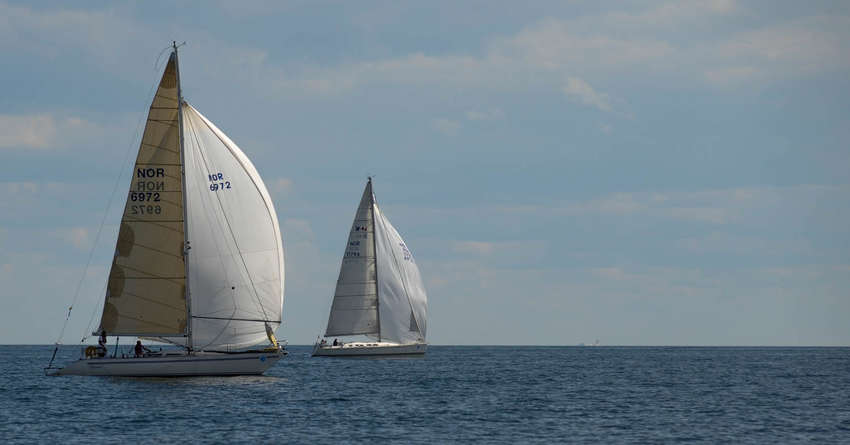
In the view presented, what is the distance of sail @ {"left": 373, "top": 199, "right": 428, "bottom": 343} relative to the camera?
9412cm

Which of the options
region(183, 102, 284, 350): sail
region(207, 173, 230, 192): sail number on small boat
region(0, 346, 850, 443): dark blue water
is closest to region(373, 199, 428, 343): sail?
region(0, 346, 850, 443): dark blue water

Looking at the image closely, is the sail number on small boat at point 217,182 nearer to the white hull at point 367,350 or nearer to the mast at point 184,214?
the mast at point 184,214

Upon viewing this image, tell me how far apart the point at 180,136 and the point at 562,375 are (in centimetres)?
4256

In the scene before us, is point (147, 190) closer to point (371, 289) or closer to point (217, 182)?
point (217, 182)

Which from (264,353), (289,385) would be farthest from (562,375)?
(264,353)

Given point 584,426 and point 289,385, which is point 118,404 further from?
point 584,426

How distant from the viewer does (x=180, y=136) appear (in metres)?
54.6

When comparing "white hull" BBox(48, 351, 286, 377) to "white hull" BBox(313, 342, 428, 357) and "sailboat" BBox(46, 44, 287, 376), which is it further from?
"white hull" BBox(313, 342, 428, 357)

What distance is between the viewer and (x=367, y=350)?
93.4 metres

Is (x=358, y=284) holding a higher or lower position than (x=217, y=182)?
lower

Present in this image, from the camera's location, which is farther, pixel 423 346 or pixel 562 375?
pixel 423 346

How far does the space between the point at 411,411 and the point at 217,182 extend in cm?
1633

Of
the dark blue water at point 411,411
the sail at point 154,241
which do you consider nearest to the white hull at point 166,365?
the dark blue water at point 411,411

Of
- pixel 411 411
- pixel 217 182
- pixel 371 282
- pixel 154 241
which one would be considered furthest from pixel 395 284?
pixel 411 411
